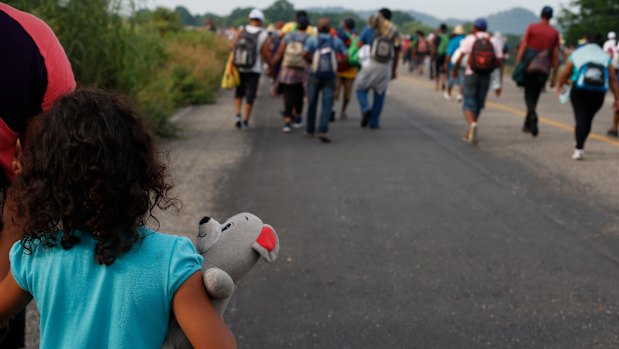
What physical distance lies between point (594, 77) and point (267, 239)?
7.93 meters

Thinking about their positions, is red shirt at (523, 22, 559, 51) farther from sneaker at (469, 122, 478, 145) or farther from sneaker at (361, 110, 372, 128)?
sneaker at (361, 110, 372, 128)

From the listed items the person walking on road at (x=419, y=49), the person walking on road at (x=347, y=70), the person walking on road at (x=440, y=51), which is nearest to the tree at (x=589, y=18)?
the person walking on road at (x=419, y=49)

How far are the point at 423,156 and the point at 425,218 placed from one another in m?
3.15

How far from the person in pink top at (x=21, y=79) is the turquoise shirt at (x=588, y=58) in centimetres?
789

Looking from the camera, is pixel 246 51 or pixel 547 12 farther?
pixel 547 12

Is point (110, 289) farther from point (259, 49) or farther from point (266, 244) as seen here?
point (259, 49)

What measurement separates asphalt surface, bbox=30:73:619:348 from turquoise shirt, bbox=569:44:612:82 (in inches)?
45.3

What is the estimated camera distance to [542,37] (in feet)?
35.6

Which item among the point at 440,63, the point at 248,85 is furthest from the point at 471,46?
the point at 440,63

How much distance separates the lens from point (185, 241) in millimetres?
1772

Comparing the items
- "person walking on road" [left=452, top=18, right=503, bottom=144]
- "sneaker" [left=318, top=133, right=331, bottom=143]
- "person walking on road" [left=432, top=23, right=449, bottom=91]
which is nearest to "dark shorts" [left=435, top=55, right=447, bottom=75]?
"person walking on road" [left=432, top=23, right=449, bottom=91]

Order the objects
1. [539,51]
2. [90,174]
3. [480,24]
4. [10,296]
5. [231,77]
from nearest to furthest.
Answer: [90,174]
[10,296]
[480,24]
[539,51]
[231,77]

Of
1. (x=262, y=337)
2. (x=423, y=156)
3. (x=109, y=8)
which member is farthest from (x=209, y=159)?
(x=262, y=337)

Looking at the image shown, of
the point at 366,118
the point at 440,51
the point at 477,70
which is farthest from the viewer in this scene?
the point at 440,51
